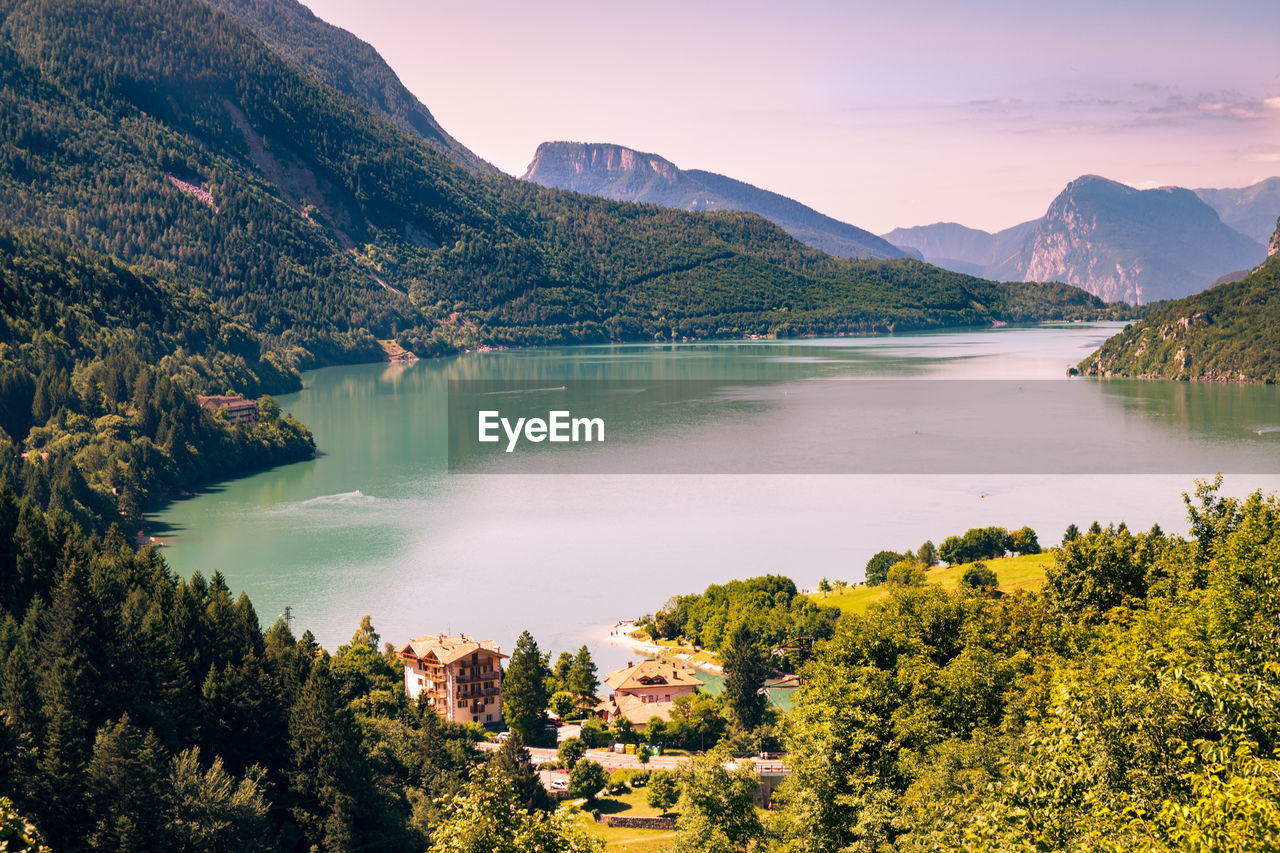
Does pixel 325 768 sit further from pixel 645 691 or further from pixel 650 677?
pixel 650 677

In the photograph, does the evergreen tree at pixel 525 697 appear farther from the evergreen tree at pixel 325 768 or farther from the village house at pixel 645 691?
the evergreen tree at pixel 325 768

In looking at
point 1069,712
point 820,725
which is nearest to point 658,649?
point 820,725

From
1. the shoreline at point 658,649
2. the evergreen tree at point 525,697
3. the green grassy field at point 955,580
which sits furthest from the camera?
the green grassy field at point 955,580

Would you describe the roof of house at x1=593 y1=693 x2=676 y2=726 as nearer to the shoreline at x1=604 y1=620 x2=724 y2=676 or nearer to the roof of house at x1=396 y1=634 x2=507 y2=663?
the roof of house at x1=396 y1=634 x2=507 y2=663

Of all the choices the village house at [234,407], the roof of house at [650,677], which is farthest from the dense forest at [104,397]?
the roof of house at [650,677]

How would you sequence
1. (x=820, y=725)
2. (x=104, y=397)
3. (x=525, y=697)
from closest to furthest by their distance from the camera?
(x=820, y=725) → (x=525, y=697) → (x=104, y=397)

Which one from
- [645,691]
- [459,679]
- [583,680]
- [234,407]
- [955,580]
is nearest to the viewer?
[459,679]

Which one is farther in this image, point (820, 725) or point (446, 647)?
point (446, 647)
